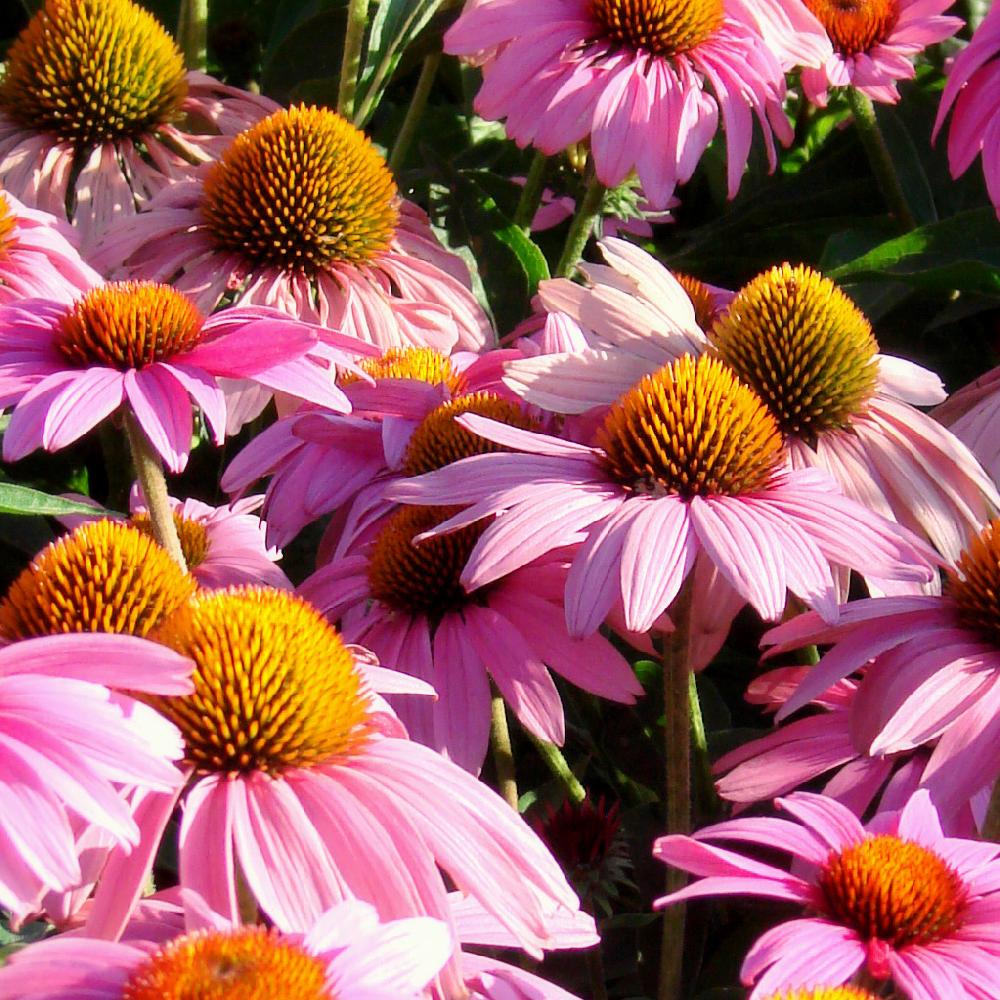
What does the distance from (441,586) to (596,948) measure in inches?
9.9

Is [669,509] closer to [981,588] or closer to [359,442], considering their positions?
[981,588]

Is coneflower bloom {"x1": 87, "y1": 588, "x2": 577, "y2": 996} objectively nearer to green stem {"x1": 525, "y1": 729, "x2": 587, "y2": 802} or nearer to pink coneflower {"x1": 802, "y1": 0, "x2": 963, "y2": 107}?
green stem {"x1": 525, "y1": 729, "x2": 587, "y2": 802}

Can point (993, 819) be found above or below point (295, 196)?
below

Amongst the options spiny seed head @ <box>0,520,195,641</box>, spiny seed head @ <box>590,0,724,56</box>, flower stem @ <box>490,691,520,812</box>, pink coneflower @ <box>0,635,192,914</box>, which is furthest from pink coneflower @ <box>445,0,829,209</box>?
pink coneflower @ <box>0,635,192,914</box>

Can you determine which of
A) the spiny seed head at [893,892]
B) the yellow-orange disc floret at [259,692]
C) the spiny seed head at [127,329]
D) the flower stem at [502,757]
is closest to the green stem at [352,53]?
the spiny seed head at [127,329]

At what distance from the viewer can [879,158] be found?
1742mm

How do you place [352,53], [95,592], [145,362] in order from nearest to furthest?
[95,592]
[145,362]
[352,53]

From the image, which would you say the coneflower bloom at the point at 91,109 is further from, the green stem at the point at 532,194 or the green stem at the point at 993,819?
the green stem at the point at 993,819

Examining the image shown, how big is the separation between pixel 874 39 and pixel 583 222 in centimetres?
44

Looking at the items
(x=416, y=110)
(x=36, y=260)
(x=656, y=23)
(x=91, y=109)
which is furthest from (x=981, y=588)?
(x=91, y=109)

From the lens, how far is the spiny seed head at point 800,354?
1161 mm

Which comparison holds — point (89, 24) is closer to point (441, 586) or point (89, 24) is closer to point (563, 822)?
point (441, 586)

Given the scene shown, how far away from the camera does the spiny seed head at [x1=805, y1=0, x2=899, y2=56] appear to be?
167 centimetres

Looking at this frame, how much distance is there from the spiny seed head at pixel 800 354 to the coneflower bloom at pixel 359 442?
18 centimetres
